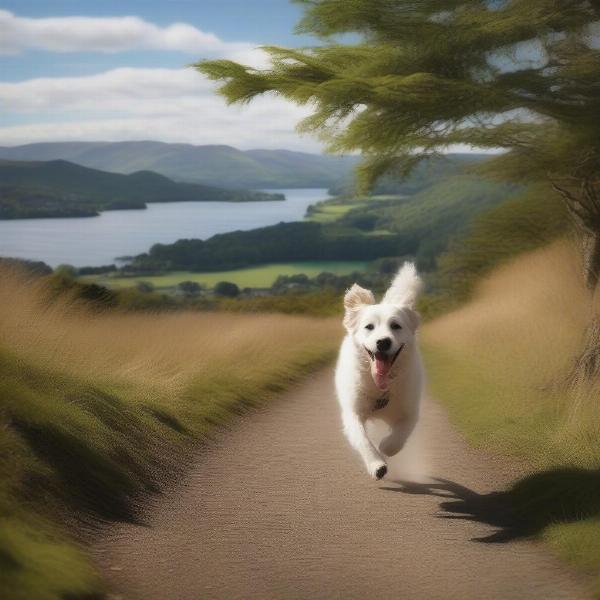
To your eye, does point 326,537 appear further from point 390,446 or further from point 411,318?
point 411,318

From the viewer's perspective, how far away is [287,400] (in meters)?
12.0

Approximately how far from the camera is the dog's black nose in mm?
6883

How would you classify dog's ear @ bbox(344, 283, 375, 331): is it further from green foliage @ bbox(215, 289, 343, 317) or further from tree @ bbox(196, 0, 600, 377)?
green foliage @ bbox(215, 289, 343, 317)

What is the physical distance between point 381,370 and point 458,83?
4.70 metres

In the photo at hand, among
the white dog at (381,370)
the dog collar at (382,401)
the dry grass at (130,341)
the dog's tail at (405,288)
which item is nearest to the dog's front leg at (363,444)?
the white dog at (381,370)

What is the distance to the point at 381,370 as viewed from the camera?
7129 millimetres

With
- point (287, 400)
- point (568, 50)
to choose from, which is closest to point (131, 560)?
point (287, 400)

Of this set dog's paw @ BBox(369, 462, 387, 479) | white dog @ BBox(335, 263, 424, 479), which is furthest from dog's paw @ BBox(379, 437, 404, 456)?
dog's paw @ BBox(369, 462, 387, 479)

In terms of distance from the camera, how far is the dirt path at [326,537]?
16.9 ft

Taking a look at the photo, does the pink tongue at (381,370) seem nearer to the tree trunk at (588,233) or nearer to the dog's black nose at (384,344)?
the dog's black nose at (384,344)

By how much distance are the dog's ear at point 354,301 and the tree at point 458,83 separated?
3.35 metres

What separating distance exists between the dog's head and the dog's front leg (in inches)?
14.7

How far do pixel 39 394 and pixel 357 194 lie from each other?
718 cm

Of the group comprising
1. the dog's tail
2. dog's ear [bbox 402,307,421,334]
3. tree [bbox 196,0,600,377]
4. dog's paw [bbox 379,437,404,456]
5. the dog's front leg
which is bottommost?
dog's paw [bbox 379,437,404,456]
